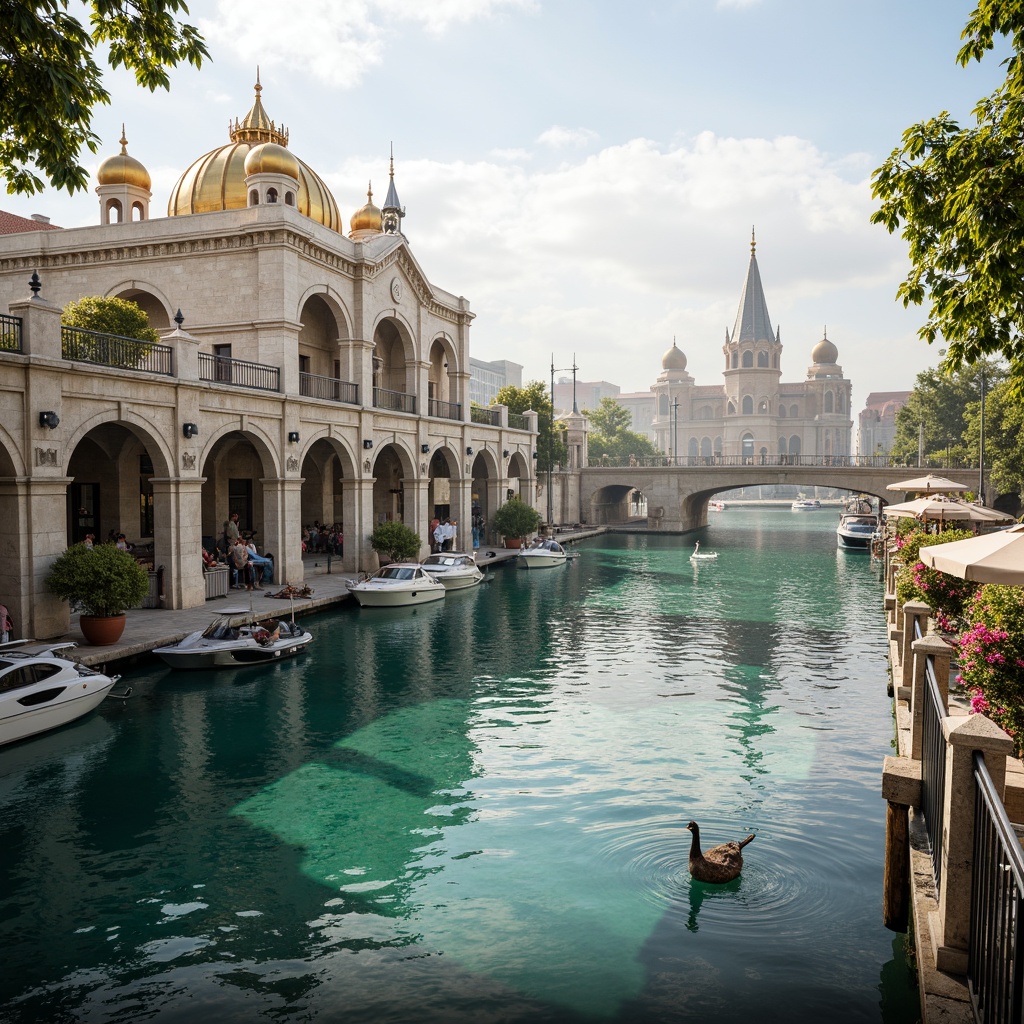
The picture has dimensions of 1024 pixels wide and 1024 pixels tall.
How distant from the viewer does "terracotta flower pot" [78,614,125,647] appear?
16.7 meters

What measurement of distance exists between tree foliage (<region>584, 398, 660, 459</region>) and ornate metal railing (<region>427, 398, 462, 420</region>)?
51714mm

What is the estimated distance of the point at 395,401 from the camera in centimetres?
3500

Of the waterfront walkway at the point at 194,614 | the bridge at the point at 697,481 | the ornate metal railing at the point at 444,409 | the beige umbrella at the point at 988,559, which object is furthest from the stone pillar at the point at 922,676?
the bridge at the point at 697,481

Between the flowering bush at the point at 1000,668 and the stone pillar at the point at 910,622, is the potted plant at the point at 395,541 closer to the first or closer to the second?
the stone pillar at the point at 910,622

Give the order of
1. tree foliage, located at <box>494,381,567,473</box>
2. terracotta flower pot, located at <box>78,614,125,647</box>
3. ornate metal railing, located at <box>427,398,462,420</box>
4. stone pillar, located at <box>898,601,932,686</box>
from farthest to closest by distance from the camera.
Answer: tree foliage, located at <box>494,381,567,473</box>
ornate metal railing, located at <box>427,398,462,420</box>
terracotta flower pot, located at <box>78,614,125,647</box>
stone pillar, located at <box>898,601,932,686</box>

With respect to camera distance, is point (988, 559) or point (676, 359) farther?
point (676, 359)

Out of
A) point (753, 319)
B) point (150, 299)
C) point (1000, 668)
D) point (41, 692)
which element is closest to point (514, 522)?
point (150, 299)

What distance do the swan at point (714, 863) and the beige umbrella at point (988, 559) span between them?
3.35 meters

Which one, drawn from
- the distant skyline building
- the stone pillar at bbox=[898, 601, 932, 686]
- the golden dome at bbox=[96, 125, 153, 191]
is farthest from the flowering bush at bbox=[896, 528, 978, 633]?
the distant skyline building

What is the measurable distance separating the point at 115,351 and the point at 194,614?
6738 millimetres

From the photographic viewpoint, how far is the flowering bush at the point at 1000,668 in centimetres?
761

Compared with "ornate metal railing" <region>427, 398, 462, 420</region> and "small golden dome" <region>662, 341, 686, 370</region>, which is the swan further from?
"small golden dome" <region>662, 341, 686, 370</region>

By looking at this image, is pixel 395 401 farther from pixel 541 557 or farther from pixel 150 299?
pixel 150 299

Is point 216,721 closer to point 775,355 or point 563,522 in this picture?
point 563,522
